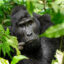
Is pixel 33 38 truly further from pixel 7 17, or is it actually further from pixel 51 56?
pixel 7 17

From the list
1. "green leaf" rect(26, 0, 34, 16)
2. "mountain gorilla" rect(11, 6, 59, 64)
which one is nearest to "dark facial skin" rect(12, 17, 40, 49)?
"mountain gorilla" rect(11, 6, 59, 64)

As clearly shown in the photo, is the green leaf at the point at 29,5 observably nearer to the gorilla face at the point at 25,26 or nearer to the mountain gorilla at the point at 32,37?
the mountain gorilla at the point at 32,37

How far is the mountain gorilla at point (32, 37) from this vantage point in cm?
258

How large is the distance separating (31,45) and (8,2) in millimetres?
1535

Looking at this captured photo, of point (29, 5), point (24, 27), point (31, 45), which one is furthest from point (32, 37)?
point (29, 5)

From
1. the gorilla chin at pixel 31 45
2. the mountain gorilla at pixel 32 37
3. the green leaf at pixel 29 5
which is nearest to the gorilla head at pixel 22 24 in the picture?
the mountain gorilla at pixel 32 37

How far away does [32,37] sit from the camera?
2498 mm

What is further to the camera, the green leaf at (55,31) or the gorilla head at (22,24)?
the gorilla head at (22,24)

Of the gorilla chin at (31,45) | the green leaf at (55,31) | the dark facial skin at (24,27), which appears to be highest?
the green leaf at (55,31)

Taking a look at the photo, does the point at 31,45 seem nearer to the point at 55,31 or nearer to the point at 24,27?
the point at 24,27

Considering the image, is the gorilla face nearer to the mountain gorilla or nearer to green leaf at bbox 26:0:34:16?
the mountain gorilla

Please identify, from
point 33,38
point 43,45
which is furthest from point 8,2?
point 33,38

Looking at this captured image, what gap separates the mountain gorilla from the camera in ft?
8.46

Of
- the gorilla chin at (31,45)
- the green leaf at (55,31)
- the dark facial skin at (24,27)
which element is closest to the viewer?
the green leaf at (55,31)
